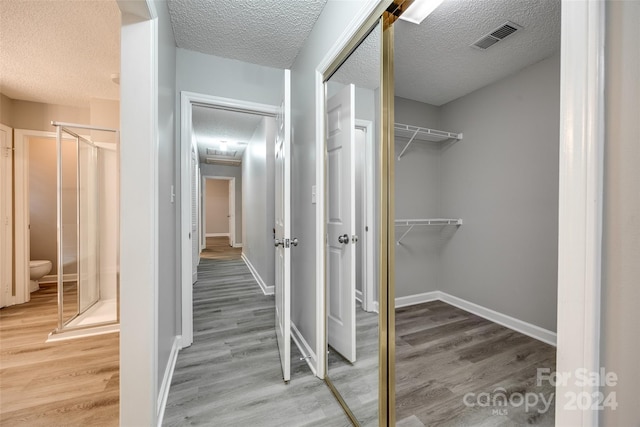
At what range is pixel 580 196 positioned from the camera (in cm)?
48

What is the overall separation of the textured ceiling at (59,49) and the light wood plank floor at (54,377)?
8.49ft

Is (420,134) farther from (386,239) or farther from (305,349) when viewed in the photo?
(305,349)

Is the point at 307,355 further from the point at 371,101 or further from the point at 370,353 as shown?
the point at 371,101

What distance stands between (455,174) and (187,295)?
230cm

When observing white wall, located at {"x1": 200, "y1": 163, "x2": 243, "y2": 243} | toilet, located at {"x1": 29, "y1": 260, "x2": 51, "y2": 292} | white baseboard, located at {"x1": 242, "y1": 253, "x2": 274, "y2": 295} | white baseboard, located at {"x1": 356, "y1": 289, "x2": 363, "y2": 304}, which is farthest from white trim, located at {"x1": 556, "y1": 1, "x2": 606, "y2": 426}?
white wall, located at {"x1": 200, "y1": 163, "x2": 243, "y2": 243}

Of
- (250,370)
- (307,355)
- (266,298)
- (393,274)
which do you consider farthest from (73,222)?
(393,274)

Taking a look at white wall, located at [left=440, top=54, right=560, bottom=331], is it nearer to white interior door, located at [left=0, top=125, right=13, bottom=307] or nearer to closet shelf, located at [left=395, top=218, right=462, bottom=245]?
closet shelf, located at [left=395, top=218, right=462, bottom=245]

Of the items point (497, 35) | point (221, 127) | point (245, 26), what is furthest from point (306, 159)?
point (221, 127)

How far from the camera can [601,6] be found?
464 millimetres

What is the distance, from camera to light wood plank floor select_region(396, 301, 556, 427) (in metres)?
1.13

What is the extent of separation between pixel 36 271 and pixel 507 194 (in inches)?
209

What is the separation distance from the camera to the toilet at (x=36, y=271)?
11.5 ft

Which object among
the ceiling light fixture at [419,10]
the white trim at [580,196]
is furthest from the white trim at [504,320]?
the ceiling light fixture at [419,10]

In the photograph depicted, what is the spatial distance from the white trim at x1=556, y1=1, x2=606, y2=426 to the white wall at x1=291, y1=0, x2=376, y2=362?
51.7 inches
